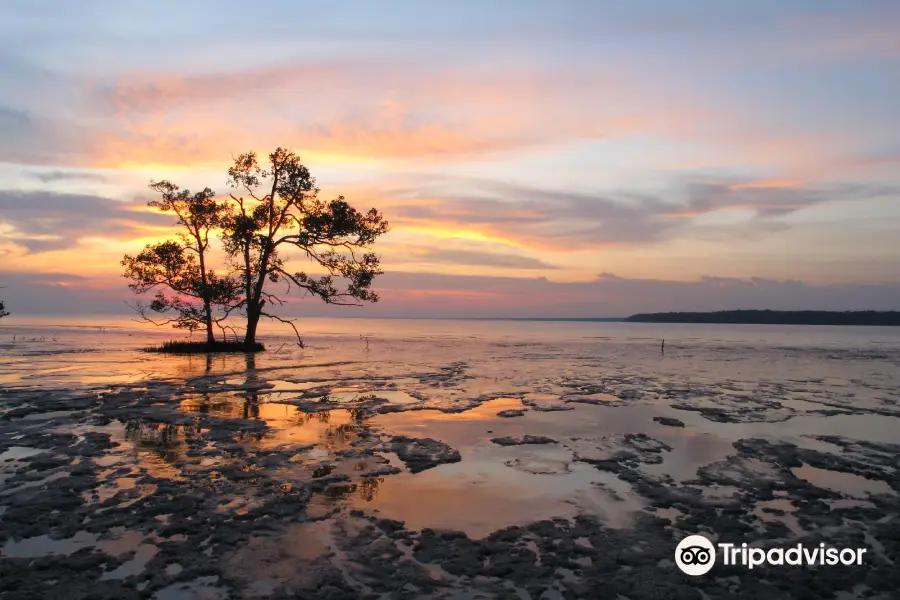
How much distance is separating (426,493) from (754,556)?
4.66 metres

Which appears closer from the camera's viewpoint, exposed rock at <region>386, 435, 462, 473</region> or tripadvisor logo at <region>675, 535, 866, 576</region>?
tripadvisor logo at <region>675, 535, 866, 576</region>

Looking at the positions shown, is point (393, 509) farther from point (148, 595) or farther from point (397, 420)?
point (397, 420)

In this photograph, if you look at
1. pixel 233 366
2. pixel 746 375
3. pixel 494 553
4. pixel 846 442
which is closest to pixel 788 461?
pixel 846 442

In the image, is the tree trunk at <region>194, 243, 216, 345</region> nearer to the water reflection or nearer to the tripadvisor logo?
the water reflection

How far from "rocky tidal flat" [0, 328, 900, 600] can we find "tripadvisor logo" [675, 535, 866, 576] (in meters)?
0.19

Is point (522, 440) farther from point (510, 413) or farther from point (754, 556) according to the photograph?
point (754, 556)

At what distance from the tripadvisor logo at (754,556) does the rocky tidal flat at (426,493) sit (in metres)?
0.19

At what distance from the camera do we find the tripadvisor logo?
672 centimetres

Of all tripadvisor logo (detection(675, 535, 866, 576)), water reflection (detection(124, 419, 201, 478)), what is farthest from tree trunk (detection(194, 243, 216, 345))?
tripadvisor logo (detection(675, 535, 866, 576))

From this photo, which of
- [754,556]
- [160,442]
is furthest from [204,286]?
[754,556]

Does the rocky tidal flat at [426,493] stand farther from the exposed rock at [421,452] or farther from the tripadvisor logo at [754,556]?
the tripadvisor logo at [754,556]

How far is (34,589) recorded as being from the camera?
18.6ft

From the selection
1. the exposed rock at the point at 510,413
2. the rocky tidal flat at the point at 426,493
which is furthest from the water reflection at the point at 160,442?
the exposed rock at the point at 510,413

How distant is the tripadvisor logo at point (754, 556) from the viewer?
6.72 m
